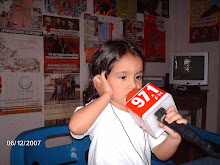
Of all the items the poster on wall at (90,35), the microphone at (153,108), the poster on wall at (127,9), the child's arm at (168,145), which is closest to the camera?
the microphone at (153,108)

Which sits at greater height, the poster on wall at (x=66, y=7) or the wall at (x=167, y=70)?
the poster on wall at (x=66, y=7)

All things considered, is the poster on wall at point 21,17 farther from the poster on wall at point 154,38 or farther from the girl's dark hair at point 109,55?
the poster on wall at point 154,38

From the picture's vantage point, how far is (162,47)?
282 cm

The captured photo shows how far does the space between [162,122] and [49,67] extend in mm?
1507

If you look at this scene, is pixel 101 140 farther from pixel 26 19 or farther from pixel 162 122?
pixel 26 19

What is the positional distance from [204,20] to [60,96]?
2166 millimetres

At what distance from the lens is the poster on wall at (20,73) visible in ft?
5.20

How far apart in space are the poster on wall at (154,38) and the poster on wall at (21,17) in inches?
56.9

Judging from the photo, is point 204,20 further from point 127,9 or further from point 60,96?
point 60,96

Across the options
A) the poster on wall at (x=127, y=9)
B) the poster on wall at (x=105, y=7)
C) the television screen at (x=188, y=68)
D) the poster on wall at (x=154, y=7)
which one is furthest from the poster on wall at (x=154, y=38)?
the poster on wall at (x=105, y=7)

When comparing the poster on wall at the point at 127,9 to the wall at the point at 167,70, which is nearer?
the wall at the point at 167,70

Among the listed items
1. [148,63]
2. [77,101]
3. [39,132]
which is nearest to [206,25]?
[148,63]

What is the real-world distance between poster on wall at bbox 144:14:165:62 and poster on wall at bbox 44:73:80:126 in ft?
3.81

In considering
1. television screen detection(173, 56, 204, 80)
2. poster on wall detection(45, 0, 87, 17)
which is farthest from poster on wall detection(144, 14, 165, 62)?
poster on wall detection(45, 0, 87, 17)
